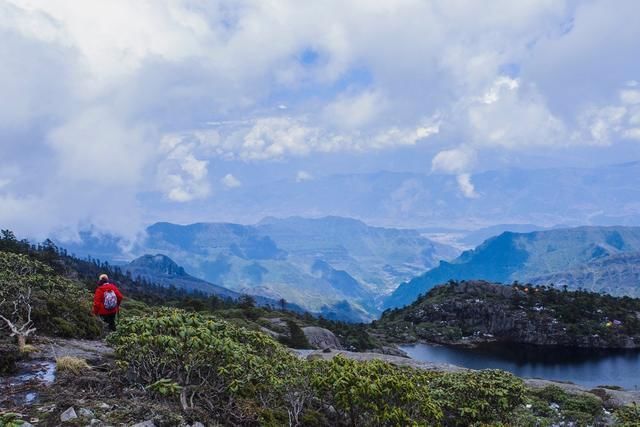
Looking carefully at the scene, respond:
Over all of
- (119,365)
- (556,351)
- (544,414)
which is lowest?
(556,351)

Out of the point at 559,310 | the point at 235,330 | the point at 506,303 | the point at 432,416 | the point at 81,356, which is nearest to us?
the point at 432,416

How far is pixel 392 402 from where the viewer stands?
17.4 metres

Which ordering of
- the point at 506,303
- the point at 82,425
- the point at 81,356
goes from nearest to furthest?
the point at 82,425 < the point at 81,356 < the point at 506,303

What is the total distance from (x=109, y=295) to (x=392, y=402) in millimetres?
16679

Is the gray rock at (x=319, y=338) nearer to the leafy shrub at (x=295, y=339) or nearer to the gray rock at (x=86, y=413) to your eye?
the leafy shrub at (x=295, y=339)

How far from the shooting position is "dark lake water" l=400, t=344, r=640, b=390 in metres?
118

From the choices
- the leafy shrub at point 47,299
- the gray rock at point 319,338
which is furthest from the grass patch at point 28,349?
the gray rock at point 319,338

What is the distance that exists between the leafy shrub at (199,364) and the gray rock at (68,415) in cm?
243

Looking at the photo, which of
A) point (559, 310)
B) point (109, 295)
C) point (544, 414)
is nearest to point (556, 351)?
point (559, 310)

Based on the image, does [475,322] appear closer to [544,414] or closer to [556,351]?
[556,351]

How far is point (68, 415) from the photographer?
1455 cm

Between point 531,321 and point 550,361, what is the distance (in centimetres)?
3655

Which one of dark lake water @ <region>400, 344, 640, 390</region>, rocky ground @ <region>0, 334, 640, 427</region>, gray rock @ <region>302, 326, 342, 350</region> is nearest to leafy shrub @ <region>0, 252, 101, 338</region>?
rocky ground @ <region>0, 334, 640, 427</region>

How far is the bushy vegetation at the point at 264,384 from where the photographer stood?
16.9 meters
